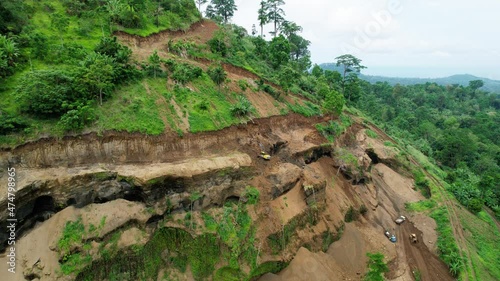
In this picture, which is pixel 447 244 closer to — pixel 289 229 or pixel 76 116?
pixel 289 229

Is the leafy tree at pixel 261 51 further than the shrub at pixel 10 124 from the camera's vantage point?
Yes

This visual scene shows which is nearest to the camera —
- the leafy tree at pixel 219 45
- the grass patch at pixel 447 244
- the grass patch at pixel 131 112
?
the grass patch at pixel 131 112

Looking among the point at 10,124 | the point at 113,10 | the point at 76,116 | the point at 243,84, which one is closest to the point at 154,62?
the point at 76,116

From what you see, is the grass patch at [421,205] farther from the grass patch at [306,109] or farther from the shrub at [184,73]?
the shrub at [184,73]

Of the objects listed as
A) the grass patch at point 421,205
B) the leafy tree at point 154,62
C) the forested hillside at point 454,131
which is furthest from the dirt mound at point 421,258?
the leafy tree at point 154,62

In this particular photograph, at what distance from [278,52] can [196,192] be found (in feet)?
101

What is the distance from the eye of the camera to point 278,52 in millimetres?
45625

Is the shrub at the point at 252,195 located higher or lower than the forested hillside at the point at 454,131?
higher

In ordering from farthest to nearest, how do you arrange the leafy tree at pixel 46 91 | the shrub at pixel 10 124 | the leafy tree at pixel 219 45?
the leafy tree at pixel 219 45 → the leafy tree at pixel 46 91 → the shrub at pixel 10 124

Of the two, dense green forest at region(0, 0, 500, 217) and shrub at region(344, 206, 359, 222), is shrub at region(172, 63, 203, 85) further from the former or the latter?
shrub at region(344, 206, 359, 222)

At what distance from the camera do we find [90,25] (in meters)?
28.8

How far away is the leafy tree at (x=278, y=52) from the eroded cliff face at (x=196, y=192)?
563 inches

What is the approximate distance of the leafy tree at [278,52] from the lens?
1807 inches

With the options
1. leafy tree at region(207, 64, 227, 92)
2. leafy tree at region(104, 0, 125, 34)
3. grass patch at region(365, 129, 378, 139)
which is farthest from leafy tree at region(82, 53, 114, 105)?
grass patch at region(365, 129, 378, 139)
